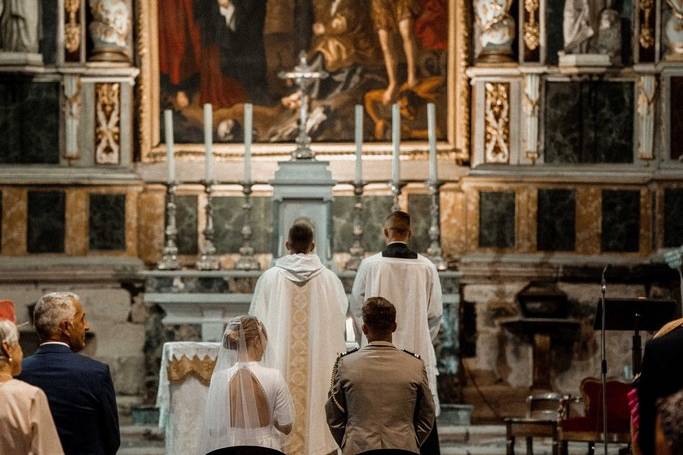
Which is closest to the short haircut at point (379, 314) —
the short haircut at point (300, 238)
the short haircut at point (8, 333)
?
the short haircut at point (8, 333)

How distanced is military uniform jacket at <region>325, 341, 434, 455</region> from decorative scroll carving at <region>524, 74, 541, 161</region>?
689 cm

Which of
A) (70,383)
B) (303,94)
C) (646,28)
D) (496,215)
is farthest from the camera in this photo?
(646,28)

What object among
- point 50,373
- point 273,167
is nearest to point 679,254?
point 273,167

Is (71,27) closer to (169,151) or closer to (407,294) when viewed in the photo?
(169,151)

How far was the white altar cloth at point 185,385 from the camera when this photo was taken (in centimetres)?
1016

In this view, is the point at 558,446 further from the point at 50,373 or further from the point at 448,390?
the point at 50,373

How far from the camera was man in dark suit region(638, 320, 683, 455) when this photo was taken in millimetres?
4480

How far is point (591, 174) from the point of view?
551 inches

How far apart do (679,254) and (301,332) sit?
4100 millimetres

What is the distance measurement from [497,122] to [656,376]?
9642mm

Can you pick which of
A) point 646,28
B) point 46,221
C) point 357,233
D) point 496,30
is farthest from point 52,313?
point 646,28

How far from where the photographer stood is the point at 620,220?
46.1ft

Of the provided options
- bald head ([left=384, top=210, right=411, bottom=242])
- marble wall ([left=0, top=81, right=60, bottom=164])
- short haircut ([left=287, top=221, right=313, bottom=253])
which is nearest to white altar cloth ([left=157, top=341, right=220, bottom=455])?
short haircut ([left=287, top=221, right=313, bottom=253])

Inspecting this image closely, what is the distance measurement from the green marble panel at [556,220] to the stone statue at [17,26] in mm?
4760
